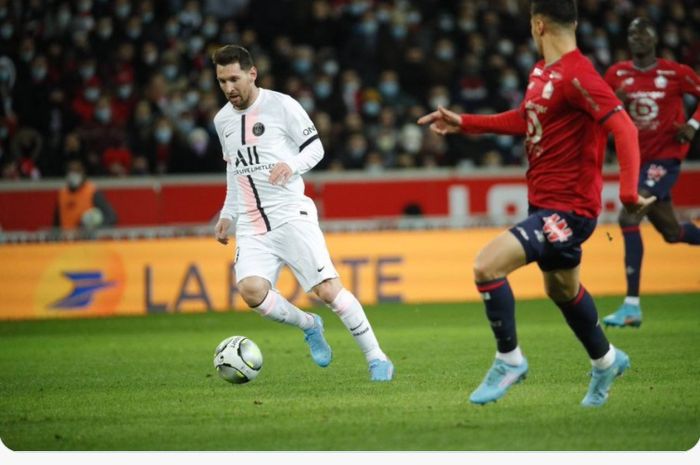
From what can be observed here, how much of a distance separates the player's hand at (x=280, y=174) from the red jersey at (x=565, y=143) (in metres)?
1.79

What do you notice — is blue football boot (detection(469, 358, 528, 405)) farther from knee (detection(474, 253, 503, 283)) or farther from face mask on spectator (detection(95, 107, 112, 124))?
face mask on spectator (detection(95, 107, 112, 124))

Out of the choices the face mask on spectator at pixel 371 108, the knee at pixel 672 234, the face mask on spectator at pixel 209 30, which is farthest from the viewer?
the face mask on spectator at pixel 209 30

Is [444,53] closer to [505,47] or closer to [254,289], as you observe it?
[505,47]

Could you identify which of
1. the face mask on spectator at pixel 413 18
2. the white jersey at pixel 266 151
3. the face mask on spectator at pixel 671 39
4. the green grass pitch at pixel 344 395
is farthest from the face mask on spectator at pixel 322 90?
the white jersey at pixel 266 151

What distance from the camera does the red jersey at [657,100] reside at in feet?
38.4

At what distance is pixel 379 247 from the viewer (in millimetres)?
15695

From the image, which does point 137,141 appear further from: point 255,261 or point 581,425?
point 581,425

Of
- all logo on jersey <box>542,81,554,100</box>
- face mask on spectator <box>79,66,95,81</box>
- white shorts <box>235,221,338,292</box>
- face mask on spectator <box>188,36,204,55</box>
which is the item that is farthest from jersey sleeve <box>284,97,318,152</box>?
face mask on spectator <box>188,36,204,55</box>

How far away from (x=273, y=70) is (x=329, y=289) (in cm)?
1158

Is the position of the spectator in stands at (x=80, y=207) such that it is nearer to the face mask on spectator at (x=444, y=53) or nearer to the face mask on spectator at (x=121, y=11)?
the face mask on spectator at (x=121, y=11)

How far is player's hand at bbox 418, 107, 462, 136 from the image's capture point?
7.46 metres

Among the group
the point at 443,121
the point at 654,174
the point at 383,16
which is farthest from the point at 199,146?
the point at 443,121

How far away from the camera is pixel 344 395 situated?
26.7 ft

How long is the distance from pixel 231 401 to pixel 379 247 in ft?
25.5
